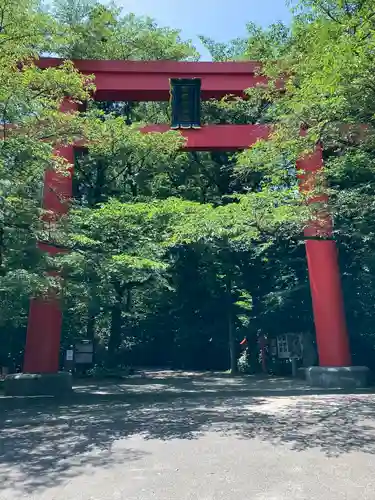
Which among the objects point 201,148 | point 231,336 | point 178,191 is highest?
point 178,191

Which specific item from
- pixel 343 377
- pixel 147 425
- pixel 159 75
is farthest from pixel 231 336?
pixel 147 425

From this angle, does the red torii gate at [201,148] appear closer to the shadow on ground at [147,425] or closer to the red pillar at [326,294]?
the red pillar at [326,294]

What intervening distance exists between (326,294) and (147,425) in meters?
7.67

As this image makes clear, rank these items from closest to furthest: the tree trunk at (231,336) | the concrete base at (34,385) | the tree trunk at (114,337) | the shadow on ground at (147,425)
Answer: the shadow on ground at (147,425) < the concrete base at (34,385) < the tree trunk at (231,336) < the tree trunk at (114,337)

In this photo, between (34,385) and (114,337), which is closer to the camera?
(34,385)

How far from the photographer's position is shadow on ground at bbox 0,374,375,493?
545 cm

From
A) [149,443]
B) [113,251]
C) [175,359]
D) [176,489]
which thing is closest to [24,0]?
[113,251]

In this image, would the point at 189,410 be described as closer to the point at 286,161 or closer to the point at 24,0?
the point at 286,161

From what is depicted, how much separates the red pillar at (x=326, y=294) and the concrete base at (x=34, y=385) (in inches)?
293

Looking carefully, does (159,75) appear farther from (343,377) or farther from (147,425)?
(147,425)

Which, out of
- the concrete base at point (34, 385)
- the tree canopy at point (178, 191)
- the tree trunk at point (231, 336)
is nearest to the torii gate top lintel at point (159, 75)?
the tree canopy at point (178, 191)

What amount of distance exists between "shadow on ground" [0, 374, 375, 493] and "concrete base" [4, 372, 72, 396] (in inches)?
36.4

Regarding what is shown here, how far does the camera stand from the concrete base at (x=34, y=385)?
39.3 ft

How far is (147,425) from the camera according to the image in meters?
7.38
